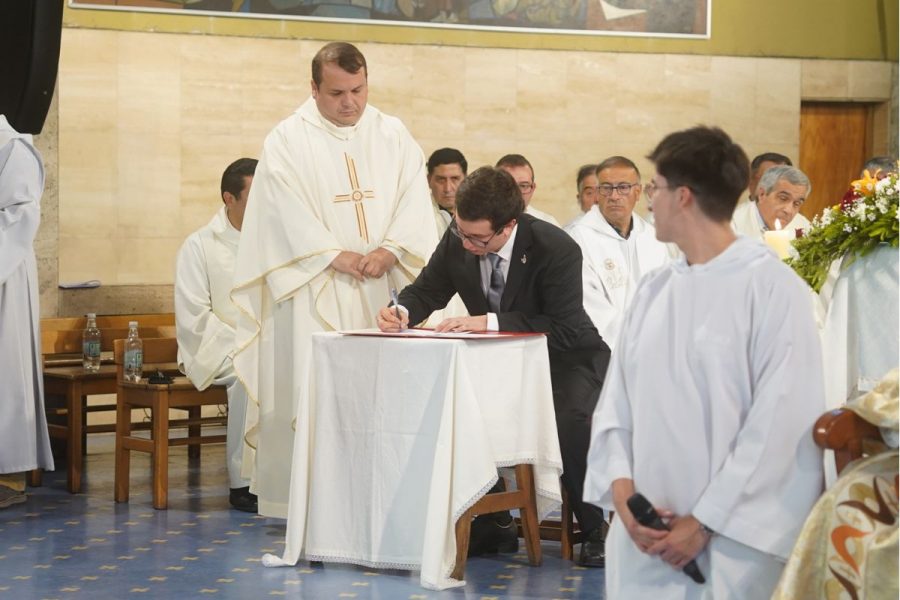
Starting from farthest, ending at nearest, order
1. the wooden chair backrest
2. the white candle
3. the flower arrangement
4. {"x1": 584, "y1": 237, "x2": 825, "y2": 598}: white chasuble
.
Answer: the wooden chair backrest < the white candle < the flower arrangement < {"x1": 584, "y1": 237, "x2": 825, "y2": 598}: white chasuble

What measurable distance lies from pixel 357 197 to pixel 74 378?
6.88ft

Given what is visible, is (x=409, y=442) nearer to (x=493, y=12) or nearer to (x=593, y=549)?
(x=593, y=549)

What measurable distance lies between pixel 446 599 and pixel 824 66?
28.9ft

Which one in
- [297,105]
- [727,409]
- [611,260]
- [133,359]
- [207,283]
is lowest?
[133,359]

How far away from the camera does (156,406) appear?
7.05 meters

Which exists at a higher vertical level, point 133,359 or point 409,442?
point 133,359

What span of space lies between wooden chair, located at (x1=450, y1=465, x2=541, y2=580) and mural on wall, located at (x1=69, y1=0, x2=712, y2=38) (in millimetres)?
6426

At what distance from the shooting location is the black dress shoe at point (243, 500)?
22.9ft

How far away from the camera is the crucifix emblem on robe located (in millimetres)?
6523

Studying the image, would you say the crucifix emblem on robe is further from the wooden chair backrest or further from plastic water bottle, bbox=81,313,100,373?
the wooden chair backrest

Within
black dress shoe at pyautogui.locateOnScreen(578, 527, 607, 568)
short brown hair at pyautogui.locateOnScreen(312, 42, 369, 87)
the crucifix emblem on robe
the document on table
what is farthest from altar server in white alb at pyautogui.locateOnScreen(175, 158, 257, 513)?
black dress shoe at pyautogui.locateOnScreen(578, 527, 607, 568)

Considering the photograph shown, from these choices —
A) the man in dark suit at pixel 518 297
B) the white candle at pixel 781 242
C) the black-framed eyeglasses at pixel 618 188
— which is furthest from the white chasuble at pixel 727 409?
the black-framed eyeglasses at pixel 618 188

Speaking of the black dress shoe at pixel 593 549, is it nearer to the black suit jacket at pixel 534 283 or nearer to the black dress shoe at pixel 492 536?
the black dress shoe at pixel 492 536

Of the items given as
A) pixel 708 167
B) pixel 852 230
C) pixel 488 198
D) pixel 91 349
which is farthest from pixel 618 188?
pixel 708 167
